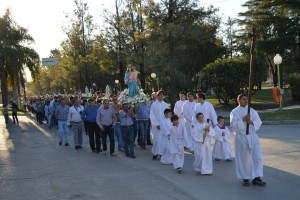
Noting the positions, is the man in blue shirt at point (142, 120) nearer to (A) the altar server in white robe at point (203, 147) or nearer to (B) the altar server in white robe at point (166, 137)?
(B) the altar server in white robe at point (166, 137)

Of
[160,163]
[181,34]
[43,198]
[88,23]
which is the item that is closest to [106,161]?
[160,163]

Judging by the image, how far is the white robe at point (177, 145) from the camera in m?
9.89

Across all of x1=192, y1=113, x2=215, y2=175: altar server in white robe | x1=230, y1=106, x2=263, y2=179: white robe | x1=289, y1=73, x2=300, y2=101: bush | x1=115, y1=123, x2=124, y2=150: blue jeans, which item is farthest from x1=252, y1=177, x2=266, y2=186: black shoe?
x1=289, y1=73, x2=300, y2=101: bush

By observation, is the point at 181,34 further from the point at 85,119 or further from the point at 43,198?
the point at 43,198

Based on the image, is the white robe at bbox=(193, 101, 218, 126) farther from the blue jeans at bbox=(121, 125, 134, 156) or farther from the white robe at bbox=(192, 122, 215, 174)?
the white robe at bbox=(192, 122, 215, 174)

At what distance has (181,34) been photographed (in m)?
27.7

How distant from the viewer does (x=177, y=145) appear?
10.2 m

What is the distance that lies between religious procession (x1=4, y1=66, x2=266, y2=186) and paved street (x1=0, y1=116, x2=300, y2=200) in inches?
13.7

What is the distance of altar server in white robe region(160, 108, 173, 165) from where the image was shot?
11.1 m

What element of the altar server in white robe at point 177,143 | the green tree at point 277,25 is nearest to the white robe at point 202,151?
the altar server in white robe at point 177,143

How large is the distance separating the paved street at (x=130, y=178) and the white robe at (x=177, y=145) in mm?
270

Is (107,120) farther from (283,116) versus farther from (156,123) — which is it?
(283,116)

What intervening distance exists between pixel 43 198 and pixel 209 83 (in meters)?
23.8

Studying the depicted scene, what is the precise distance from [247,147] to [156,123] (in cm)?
438
